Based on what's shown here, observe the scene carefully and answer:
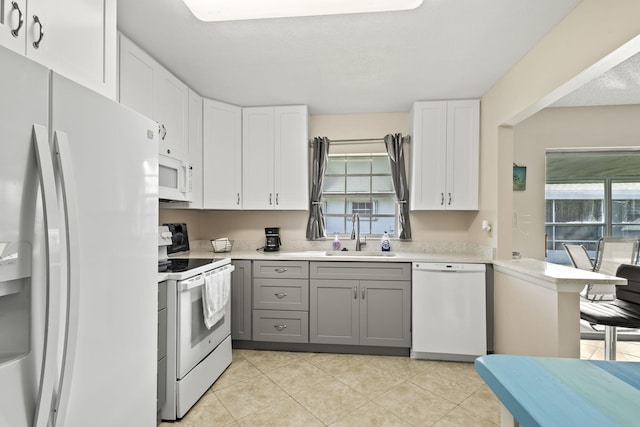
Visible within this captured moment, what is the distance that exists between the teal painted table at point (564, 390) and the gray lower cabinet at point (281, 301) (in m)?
2.28

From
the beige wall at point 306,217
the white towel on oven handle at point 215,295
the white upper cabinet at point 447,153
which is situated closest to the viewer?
the white towel on oven handle at point 215,295

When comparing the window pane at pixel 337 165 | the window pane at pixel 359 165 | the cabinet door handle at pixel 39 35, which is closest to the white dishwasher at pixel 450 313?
Answer: the window pane at pixel 359 165

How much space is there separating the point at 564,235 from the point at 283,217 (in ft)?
10.8

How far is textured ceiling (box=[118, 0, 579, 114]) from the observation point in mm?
1824

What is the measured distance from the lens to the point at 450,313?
2756 mm

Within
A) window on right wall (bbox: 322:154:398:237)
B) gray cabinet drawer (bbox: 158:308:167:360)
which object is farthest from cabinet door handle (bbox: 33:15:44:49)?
window on right wall (bbox: 322:154:398:237)

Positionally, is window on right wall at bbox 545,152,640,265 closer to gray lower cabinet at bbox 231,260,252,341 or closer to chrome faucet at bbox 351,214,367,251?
chrome faucet at bbox 351,214,367,251

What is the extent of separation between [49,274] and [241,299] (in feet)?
7.41

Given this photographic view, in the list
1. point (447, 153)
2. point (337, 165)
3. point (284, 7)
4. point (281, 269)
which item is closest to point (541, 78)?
point (447, 153)

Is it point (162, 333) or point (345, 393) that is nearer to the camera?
point (162, 333)

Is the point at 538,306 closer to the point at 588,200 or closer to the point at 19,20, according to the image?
the point at 588,200

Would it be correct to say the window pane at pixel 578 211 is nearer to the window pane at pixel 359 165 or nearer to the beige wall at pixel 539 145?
the beige wall at pixel 539 145

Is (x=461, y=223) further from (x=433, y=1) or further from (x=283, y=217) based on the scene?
(x=433, y=1)

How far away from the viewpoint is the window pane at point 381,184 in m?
3.58
